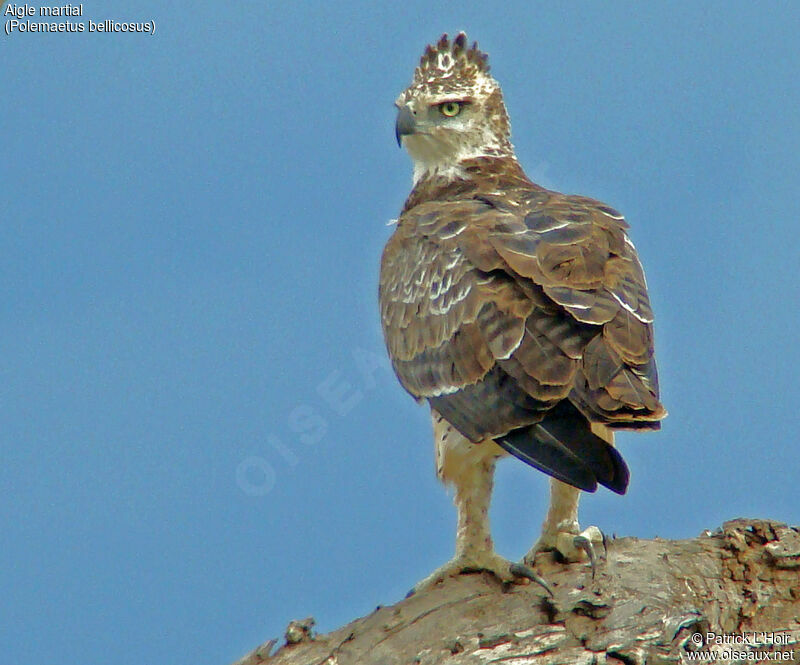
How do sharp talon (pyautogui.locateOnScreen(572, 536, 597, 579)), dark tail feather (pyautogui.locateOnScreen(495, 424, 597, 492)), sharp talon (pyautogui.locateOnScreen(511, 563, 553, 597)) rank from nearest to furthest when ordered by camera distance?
dark tail feather (pyautogui.locateOnScreen(495, 424, 597, 492)) → sharp talon (pyautogui.locateOnScreen(511, 563, 553, 597)) → sharp talon (pyautogui.locateOnScreen(572, 536, 597, 579))

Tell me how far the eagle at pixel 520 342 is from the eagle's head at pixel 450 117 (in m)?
0.41

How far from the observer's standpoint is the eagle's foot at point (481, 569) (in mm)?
8328

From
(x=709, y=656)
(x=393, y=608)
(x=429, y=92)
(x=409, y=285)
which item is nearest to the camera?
(x=709, y=656)

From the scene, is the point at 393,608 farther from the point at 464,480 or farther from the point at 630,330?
the point at 630,330

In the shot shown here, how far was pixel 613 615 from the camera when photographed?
25.8ft

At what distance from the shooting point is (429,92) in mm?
10703

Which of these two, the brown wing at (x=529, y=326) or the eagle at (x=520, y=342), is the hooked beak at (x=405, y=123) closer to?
the eagle at (x=520, y=342)

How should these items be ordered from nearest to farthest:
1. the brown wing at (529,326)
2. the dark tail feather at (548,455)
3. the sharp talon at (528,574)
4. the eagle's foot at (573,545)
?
the dark tail feather at (548,455)
the brown wing at (529,326)
the sharp talon at (528,574)
the eagle's foot at (573,545)

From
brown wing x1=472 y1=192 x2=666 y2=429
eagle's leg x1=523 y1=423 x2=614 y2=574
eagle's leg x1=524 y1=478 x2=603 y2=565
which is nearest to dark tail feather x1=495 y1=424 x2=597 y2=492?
brown wing x1=472 y1=192 x2=666 y2=429

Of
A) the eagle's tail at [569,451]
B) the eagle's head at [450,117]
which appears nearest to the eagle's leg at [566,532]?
the eagle's tail at [569,451]

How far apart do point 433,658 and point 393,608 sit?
0.61m

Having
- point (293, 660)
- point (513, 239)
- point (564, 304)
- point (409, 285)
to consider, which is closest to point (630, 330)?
point (564, 304)

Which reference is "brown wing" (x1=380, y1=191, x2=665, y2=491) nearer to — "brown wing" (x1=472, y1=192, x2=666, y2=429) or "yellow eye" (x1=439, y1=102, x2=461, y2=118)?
"brown wing" (x1=472, y1=192, x2=666, y2=429)

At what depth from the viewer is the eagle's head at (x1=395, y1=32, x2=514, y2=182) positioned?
420 inches
